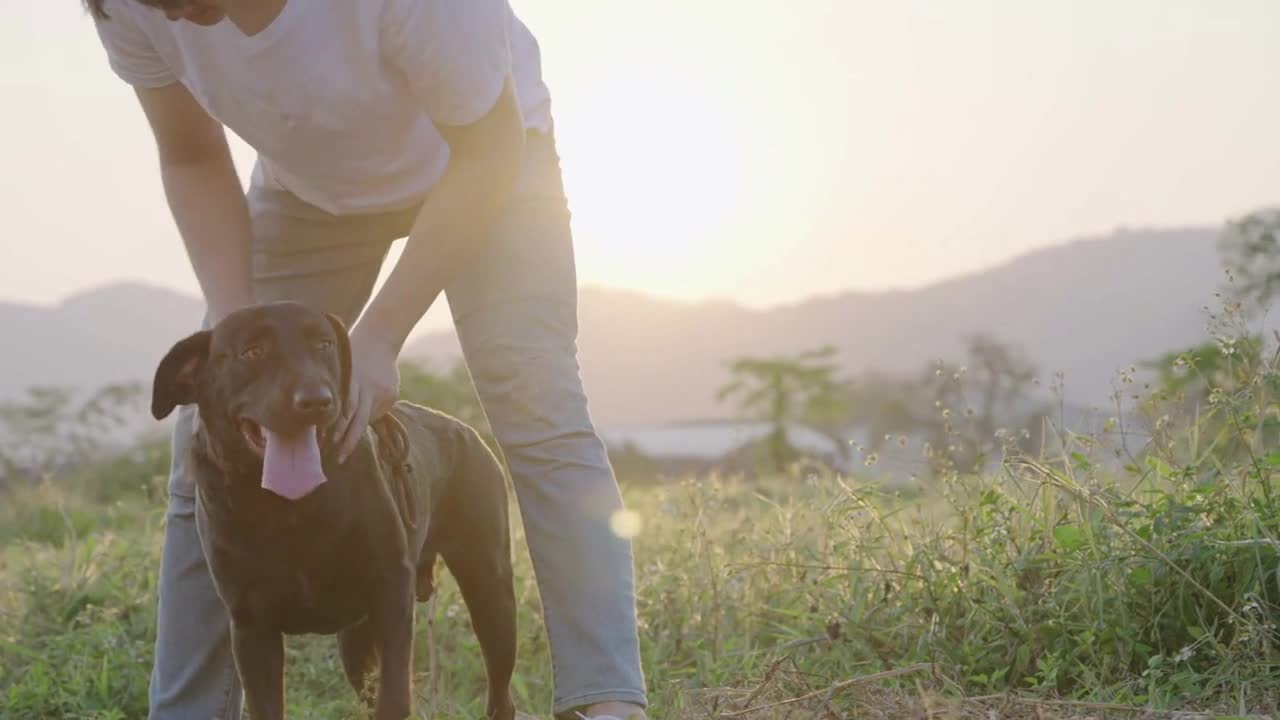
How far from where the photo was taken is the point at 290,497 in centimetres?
276

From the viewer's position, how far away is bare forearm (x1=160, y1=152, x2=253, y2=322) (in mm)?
3318

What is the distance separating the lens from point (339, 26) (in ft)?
9.45

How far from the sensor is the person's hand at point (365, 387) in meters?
2.87

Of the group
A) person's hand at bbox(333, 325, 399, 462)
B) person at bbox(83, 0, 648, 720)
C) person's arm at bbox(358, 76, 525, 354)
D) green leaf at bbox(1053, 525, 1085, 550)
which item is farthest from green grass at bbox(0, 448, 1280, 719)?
person's arm at bbox(358, 76, 525, 354)

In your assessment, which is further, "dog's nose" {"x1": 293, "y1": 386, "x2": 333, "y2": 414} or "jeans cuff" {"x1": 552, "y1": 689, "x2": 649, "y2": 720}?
"jeans cuff" {"x1": 552, "y1": 689, "x2": 649, "y2": 720}

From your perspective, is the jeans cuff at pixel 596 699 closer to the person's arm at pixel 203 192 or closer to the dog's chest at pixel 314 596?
the dog's chest at pixel 314 596

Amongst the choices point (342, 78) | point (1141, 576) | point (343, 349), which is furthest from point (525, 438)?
point (1141, 576)

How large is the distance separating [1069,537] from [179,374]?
2.43 m

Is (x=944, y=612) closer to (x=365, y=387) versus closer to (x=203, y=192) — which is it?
(x=365, y=387)

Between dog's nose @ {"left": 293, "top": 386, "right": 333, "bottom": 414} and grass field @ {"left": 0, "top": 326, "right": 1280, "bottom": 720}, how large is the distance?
1.14 metres

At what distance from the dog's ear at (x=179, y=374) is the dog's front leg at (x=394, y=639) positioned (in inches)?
25.7

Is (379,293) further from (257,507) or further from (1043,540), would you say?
(1043,540)

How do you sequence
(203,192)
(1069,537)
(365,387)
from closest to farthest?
(365,387), (203,192), (1069,537)

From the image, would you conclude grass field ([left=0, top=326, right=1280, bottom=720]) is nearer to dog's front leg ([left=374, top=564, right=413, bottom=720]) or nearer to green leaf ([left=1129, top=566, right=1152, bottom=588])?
green leaf ([left=1129, top=566, right=1152, bottom=588])
